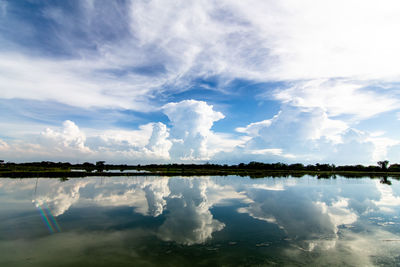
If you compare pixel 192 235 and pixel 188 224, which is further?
pixel 188 224

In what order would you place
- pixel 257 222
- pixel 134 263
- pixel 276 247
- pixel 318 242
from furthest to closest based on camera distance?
pixel 257 222 < pixel 318 242 < pixel 276 247 < pixel 134 263

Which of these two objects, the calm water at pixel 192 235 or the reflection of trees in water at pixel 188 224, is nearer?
the calm water at pixel 192 235

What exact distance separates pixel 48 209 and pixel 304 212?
30.0 metres

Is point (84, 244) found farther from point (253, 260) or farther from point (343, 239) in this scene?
point (343, 239)

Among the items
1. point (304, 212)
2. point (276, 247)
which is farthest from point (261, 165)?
point (276, 247)

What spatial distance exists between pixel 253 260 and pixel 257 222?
8.73m

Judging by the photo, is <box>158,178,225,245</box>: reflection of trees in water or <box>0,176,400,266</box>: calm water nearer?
<box>0,176,400,266</box>: calm water

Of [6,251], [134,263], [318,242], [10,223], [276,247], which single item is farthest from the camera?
[10,223]

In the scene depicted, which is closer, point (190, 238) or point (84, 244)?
point (84, 244)

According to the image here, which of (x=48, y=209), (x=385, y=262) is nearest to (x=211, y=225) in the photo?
(x=385, y=262)

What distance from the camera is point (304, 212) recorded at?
2525 centimetres

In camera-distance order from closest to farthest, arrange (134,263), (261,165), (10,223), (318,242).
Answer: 1. (134,263)
2. (318,242)
3. (10,223)
4. (261,165)

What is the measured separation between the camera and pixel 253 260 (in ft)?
40.7

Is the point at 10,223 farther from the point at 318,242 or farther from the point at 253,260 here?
the point at 318,242
